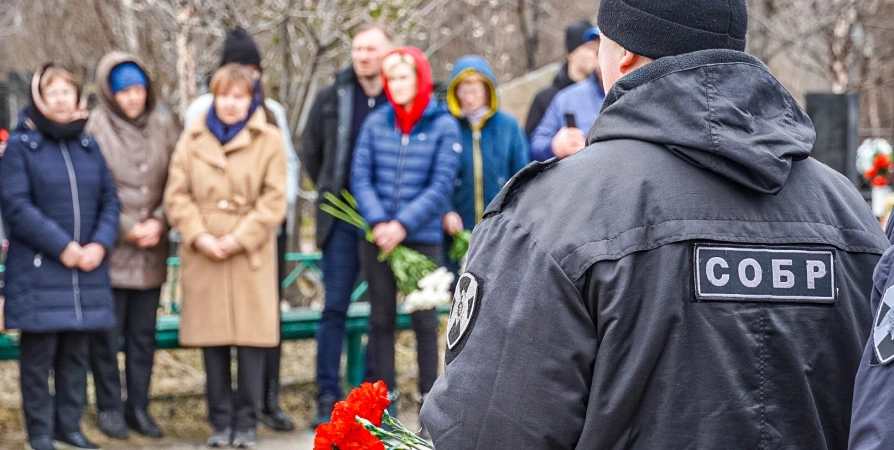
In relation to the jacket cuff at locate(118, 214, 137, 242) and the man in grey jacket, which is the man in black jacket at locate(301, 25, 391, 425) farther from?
the man in grey jacket

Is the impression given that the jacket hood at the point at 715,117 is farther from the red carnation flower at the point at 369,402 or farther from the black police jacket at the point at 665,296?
the red carnation flower at the point at 369,402

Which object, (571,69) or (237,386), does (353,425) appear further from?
(571,69)

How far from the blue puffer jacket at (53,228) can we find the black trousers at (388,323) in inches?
53.1

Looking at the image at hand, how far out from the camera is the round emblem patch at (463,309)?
200 cm

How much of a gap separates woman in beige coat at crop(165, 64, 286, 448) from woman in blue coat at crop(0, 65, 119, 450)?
1.35 feet

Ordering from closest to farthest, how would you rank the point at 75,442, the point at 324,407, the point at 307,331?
the point at 75,442 < the point at 324,407 < the point at 307,331

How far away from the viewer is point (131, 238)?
6.13 meters

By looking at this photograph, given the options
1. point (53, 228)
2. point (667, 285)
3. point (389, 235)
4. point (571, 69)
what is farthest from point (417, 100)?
point (667, 285)

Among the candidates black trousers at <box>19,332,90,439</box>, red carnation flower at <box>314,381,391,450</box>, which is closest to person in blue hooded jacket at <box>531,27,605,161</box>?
black trousers at <box>19,332,90,439</box>

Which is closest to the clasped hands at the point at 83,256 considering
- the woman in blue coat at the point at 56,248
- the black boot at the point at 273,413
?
the woman in blue coat at the point at 56,248

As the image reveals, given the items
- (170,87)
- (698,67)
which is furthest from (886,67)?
(698,67)

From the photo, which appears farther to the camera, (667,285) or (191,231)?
(191,231)

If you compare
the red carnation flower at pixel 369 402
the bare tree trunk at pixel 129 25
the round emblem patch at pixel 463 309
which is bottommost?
the red carnation flower at pixel 369 402

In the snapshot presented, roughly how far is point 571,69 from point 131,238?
10.2 feet
